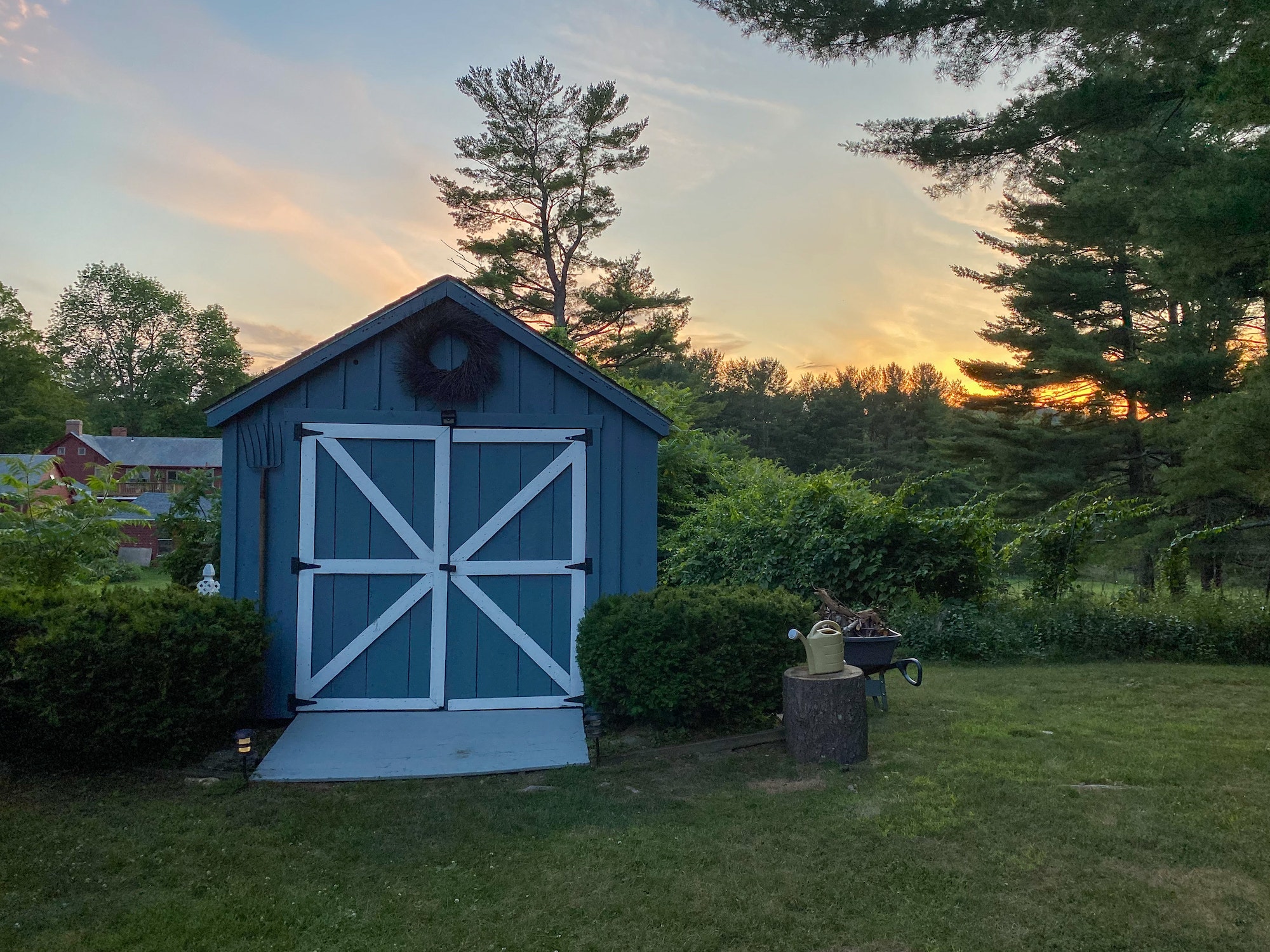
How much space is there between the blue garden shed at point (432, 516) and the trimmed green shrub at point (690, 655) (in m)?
0.44

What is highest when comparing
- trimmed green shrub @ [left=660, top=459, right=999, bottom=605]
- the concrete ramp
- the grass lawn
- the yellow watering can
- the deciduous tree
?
the deciduous tree

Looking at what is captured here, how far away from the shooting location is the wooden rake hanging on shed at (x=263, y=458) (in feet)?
19.4

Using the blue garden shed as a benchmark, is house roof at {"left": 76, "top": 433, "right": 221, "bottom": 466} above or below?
above

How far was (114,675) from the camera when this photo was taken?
15.9 ft

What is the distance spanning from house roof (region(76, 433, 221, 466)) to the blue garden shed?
123 feet

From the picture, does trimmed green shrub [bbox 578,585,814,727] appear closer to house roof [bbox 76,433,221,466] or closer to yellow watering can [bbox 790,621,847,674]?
yellow watering can [bbox 790,621,847,674]

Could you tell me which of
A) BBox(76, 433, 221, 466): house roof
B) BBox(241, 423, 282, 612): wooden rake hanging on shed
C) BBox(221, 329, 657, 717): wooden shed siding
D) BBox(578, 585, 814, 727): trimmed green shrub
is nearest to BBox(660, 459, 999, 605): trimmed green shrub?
BBox(221, 329, 657, 717): wooden shed siding

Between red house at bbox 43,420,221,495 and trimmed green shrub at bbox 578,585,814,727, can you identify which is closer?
trimmed green shrub at bbox 578,585,814,727

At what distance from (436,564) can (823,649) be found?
9.80ft

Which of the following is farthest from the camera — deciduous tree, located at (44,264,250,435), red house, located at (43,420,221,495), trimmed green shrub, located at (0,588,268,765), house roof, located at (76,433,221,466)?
deciduous tree, located at (44,264,250,435)

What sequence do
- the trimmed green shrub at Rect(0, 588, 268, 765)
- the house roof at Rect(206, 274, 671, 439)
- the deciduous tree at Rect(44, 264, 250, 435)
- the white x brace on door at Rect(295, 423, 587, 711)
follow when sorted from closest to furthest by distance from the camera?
the trimmed green shrub at Rect(0, 588, 268, 765), the house roof at Rect(206, 274, 671, 439), the white x brace on door at Rect(295, 423, 587, 711), the deciduous tree at Rect(44, 264, 250, 435)

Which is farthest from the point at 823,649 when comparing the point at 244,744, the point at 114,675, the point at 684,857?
the point at 114,675

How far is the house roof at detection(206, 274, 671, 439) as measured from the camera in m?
5.88

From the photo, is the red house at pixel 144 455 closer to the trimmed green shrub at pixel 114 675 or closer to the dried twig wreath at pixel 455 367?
the trimmed green shrub at pixel 114 675
